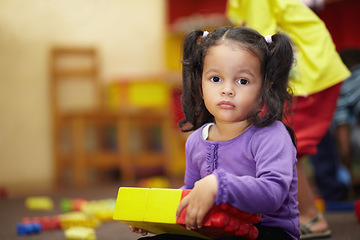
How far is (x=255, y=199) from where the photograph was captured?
0.78m

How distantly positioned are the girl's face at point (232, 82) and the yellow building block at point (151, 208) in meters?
0.19

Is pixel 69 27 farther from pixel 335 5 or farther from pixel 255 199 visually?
pixel 255 199

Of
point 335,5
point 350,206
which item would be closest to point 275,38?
point 350,206

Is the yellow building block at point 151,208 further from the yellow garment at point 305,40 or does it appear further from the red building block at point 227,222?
the yellow garment at point 305,40

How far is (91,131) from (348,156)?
2.14 m

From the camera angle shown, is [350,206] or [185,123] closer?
[185,123]

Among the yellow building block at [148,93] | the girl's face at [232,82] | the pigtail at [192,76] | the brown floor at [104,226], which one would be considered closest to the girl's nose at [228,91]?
the girl's face at [232,82]

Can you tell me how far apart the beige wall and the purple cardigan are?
258cm

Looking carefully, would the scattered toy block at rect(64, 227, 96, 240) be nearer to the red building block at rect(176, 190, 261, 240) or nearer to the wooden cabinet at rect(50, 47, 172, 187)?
the red building block at rect(176, 190, 261, 240)

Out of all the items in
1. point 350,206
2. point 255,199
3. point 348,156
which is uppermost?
point 255,199

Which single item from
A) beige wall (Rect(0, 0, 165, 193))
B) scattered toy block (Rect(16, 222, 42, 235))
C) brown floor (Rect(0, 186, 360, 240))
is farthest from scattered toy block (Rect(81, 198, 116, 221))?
beige wall (Rect(0, 0, 165, 193))

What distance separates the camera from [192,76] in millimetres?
1033

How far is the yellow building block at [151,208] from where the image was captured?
86 centimetres

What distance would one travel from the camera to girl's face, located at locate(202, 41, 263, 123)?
902 mm
